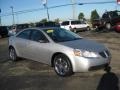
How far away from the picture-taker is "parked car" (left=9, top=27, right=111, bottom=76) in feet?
26.4

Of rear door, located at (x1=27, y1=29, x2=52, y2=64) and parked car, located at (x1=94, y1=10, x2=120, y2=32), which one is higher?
parked car, located at (x1=94, y1=10, x2=120, y2=32)

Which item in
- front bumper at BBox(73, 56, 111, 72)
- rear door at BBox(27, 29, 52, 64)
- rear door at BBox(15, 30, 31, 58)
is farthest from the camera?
rear door at BBox(15, 30, 31, 58)

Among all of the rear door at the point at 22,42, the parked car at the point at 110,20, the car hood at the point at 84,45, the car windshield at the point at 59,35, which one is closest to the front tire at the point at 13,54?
the rear door at the point at 22,42

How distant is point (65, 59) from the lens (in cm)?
840

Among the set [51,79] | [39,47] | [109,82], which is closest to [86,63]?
[109,82]

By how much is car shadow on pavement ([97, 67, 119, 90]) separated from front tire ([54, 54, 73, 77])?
104cm

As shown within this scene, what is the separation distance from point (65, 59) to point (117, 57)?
12.4ft

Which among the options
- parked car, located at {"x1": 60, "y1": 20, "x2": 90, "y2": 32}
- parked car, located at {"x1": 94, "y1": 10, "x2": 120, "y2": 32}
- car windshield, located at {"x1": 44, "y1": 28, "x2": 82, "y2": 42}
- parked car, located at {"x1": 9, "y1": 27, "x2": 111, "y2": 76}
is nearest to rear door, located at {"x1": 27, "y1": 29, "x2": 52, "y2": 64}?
parked car, located at {"x1": 9, "y1": 27, "x2": 111, "y2": 76}

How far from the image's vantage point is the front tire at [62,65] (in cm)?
832

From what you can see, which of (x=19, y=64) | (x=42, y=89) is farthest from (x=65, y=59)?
(x=19, y=64)

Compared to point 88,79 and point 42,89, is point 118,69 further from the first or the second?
point 42,89

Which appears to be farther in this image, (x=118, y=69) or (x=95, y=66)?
(x=118, y=69)

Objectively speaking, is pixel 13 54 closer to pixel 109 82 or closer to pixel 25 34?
pixel 25 34

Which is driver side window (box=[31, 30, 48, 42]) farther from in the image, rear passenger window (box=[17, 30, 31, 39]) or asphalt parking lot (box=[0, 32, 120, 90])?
asphalt parking lot (box=[0, 32, 120, 90])
